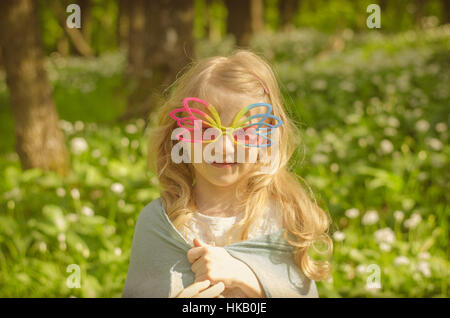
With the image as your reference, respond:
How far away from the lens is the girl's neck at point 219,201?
1.69m

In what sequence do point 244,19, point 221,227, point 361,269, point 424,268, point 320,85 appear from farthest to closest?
point 244,19
point 320,85
point 361,269
point 424,268
point 221,227

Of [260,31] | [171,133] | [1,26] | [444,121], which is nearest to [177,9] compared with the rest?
[1,26]

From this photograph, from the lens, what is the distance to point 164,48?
20.2ft

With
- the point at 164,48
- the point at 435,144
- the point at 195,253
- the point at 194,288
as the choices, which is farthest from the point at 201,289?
the point at 164,48

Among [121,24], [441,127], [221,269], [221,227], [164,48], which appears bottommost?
[221,269]

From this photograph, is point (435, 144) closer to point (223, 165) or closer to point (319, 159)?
point (319, 159)

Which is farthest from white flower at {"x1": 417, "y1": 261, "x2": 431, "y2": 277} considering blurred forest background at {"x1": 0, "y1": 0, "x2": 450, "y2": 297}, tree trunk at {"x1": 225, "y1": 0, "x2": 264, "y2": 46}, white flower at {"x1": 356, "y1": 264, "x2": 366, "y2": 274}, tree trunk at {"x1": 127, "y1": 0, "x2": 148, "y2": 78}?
tree trunk at {"x1": 225, "y1": 0, "x2": 264, "y2": 46}

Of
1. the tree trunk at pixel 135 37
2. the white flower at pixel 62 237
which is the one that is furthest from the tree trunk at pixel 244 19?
the white flower at pixel 62 237

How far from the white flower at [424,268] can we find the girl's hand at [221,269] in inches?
66.4

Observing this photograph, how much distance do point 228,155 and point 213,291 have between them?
1.58ft

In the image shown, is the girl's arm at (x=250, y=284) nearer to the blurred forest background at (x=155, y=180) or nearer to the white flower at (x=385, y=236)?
the blurred forest background at (x=155, y=180)

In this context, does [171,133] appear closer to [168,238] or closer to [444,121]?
[168,238]

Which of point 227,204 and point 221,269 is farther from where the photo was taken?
point 227,204

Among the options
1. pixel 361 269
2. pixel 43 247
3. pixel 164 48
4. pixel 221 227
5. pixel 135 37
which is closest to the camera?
pixel 221 227
